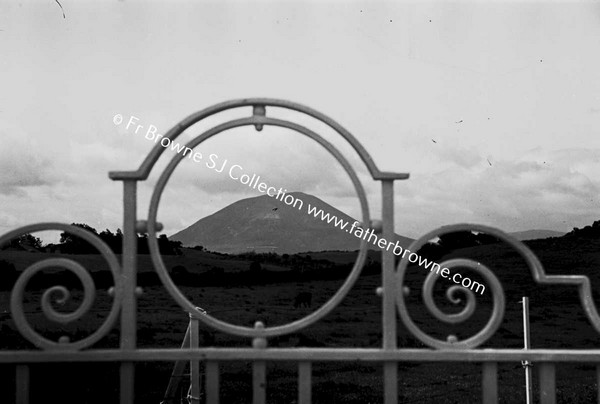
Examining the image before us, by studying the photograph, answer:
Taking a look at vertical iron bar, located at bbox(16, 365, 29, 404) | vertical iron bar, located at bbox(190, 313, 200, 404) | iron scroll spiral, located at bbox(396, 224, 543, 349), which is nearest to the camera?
iron scroll spiral, located at bbox(396, 224, 543, 349)

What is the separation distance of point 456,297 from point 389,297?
26cm

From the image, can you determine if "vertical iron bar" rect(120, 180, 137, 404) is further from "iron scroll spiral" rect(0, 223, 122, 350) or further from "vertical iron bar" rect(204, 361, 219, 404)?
"vertical iron bar" rect(204, 361, 219, 404)

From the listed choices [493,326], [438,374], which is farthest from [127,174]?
[438,374]

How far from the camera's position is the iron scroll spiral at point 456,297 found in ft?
7.52

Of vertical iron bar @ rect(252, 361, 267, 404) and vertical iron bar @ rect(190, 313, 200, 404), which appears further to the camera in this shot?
vertical iron bar @ rect(190, 313, 200, 404)

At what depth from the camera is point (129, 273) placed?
2.34m

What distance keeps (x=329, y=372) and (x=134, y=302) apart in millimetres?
8098

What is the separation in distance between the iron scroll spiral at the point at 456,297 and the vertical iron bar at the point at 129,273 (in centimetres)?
101

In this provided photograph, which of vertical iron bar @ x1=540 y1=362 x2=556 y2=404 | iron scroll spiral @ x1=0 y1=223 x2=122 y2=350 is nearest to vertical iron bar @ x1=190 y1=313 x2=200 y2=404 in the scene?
iron scroll spiral @ x1=0 y1=223 x2=122 y2=350

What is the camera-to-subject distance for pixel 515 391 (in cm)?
932

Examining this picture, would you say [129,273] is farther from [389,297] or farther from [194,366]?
[194,366]

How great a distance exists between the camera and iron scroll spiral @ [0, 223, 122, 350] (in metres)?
2.29

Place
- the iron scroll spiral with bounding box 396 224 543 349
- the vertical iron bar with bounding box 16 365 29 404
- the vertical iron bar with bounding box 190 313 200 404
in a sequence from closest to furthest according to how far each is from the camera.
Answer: the iron scroll spiral with bounding box 396 224 543 349, the vertical iron bar with bounding box 16 365 29 404, the vertical iron bar with bounding box 190 313 200 404

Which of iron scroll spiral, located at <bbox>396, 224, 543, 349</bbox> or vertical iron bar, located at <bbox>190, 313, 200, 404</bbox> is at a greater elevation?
iron scroll spiral, located at <bbox>396, 224, 543, 349</bbox>
